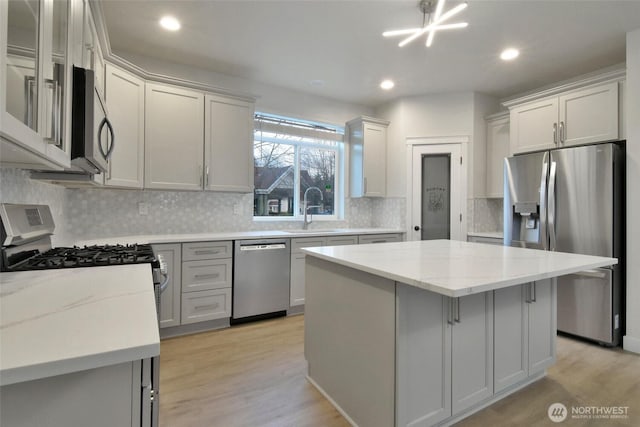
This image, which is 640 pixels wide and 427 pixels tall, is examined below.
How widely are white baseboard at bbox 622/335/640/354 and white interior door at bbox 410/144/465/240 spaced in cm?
190

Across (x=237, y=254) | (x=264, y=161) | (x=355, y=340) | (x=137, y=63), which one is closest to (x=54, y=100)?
(x=355, y=340)

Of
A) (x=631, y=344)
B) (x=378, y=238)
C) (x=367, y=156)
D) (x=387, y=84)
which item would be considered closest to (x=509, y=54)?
→ (x=387, y=84)

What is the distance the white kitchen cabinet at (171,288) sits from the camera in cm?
283

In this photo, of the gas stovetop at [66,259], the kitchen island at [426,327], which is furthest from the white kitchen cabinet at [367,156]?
the gas stovetop at [66,259]

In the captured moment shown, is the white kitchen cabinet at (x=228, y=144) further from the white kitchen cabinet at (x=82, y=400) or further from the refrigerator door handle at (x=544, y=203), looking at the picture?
the refrigerator door handle at (x=544, y=203)

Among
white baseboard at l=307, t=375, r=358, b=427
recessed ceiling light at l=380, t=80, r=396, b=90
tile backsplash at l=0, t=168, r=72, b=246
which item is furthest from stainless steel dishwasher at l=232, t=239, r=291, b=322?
recessed ceiling light at l=380, t=80, r=396, b=90

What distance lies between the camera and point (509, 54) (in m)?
3.15

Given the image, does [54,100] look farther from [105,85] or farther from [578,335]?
[578,335]

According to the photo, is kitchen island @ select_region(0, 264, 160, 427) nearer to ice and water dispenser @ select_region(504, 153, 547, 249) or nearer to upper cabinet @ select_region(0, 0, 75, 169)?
upper cabinet @ select_region(0, 0, 75, 169)

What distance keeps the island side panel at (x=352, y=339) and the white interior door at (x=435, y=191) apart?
2605mm

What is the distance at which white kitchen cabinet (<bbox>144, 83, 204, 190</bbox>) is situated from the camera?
3.01 m

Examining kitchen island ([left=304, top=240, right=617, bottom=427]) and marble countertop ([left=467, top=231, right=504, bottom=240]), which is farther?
marble countertop ([left=467, top=231, right=504, bottom=240])

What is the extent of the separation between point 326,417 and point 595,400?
1.70m

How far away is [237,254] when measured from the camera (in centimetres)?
315
